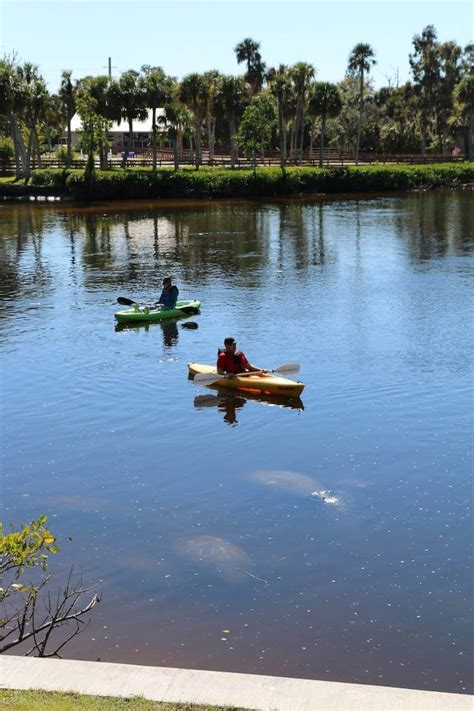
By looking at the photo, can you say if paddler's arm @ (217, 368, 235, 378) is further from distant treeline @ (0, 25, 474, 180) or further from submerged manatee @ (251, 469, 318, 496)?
distant treeline @ (0, 25, 474, 180)

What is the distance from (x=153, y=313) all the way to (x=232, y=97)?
69.2 m

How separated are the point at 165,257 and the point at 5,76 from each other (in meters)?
47.1

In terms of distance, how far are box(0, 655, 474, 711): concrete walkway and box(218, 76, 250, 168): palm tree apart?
3453 inches

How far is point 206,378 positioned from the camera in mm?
23594

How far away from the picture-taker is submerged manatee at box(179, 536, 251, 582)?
46.6 feet

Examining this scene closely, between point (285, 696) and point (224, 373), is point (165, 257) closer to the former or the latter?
point (224, 373)

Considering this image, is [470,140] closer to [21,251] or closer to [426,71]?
[426,71]

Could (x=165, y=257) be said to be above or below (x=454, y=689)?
above

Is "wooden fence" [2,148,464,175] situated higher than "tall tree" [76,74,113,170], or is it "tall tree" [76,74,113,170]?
"tall tree" [76,74,113,170]

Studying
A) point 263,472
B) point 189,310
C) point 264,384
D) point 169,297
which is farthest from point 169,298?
point 263,472

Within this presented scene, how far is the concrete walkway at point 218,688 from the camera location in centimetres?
882

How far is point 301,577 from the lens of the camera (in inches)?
552

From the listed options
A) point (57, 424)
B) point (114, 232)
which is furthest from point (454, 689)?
point (114, 232)

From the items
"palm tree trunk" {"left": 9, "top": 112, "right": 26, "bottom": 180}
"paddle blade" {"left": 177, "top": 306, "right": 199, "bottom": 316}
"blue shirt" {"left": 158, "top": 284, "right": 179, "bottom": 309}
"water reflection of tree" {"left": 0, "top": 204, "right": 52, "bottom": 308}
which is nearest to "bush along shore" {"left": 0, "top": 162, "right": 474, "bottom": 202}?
"palm tree trunk" {"left": 9, "top": 112, "right": 26, "bottom": 180}
